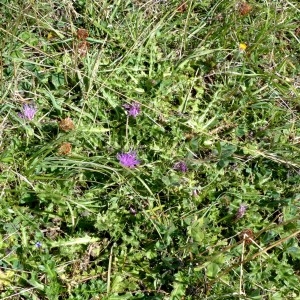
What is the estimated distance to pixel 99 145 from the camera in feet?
8.47

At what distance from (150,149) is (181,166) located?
16cm

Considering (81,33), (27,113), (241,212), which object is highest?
(81,33)

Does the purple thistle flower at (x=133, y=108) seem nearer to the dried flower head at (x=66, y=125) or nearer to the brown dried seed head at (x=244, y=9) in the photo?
the dried flower head at (x=66, y=125)

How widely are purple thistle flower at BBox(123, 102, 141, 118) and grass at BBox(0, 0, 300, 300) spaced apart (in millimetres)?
18

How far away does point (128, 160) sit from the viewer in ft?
8.23

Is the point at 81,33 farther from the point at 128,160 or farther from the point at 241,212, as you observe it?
the point at 241,212

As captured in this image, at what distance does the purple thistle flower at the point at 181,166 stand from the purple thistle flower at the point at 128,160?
180 mm

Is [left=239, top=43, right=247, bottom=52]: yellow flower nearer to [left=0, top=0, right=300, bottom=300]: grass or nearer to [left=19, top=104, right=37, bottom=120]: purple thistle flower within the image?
[left=0, top=0, right=300, bottom=300]: grass

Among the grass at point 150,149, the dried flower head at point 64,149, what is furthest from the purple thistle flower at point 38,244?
the dried flower head at point 64,149

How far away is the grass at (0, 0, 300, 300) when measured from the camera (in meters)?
2.33

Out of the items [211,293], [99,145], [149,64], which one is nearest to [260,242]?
[211,293]

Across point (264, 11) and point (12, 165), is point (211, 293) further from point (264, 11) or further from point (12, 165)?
point (264, 11)

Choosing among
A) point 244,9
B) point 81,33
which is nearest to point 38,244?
point 81,33

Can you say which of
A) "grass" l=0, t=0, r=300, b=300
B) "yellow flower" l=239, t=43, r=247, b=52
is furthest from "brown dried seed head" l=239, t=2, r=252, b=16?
"yellow flower" l=239, t=43, r=247, b=52
